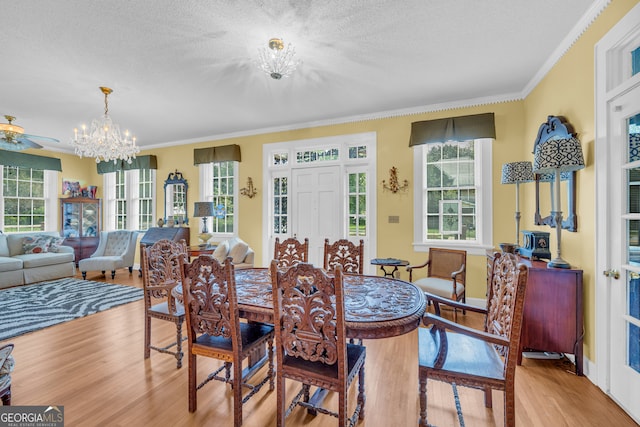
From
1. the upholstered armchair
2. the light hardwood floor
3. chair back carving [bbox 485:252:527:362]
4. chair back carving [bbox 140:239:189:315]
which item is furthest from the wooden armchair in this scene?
the upholstered armchair

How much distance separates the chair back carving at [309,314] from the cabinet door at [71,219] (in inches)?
280

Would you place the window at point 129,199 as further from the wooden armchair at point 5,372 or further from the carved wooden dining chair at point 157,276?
the wooden armchair at point 5,372

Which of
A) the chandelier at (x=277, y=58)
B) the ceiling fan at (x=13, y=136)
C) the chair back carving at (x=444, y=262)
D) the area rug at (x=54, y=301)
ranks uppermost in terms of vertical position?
the chandelier at (x=277, y=58)

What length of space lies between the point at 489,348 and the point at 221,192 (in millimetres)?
5098

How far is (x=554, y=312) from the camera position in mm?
2361

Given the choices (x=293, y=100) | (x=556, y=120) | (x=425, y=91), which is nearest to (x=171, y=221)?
(x=293, y=100)

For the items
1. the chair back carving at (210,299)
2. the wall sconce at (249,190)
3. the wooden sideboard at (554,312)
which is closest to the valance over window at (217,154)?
the wall sconce at (249,190)

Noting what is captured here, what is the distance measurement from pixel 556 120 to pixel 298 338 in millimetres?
2967

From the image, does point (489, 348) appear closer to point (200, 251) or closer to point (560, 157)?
point (560, 157)

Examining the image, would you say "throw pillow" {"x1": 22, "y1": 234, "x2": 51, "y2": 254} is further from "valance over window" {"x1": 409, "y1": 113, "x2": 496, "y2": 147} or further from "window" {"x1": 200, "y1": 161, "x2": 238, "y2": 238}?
"valance over window" {"x1": 409, "y1": 113, "x2": 496, "y2": 147}

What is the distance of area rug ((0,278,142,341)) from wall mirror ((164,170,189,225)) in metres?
1.60

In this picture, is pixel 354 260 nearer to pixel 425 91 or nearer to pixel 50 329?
pixel 425 91

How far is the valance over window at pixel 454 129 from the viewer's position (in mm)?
3703

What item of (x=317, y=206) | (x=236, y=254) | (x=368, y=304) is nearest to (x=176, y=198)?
(x=236, y=254)
